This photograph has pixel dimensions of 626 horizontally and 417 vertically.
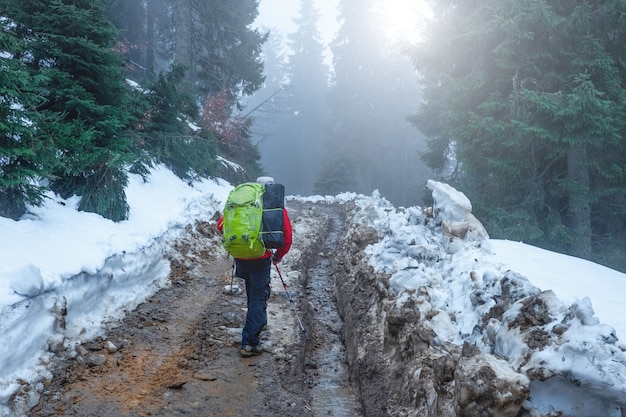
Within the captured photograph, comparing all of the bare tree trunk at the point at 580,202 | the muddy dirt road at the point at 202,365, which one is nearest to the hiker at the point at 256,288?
the muddy dirt road at the point at 202,365

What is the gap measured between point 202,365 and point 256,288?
45.6 inches

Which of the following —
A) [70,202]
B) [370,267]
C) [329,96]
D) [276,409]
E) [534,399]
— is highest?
[329,96]

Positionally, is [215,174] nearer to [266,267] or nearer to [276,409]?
[266,267]

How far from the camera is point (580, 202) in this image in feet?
36.9

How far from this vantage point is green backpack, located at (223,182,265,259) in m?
4.88

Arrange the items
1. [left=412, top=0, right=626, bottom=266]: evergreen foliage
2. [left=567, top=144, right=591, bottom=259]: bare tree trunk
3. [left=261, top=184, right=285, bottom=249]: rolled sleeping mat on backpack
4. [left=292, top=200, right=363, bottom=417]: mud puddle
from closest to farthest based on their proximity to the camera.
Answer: [left=292, top=200, right=363, bottom=417]: mud puddle, [left=261, top=184, right=285, bottom=249]: rolled sleeping mat on backpack, [left=412, top=0, right=626, bottom=266]: evergreen foliage, [left=567, top=144, right=591, bottom=259]: bare tree trunk

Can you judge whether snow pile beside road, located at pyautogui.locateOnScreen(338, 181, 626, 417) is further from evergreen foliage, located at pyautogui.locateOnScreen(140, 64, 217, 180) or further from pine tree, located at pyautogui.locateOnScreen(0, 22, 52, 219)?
evergreen foliage, located at pyautogui.locateOnScreen(140, 64, 217, 180)

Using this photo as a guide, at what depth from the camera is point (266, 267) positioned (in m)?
5.32

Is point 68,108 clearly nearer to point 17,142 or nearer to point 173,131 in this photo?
point 17,142

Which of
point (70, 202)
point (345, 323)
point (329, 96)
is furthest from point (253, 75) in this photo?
point (329, 96)

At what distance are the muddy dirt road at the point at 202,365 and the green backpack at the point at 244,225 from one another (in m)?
1.35

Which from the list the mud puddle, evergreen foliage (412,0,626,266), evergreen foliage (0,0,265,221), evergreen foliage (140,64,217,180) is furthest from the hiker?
evergreen foliage (412,0,626,266)

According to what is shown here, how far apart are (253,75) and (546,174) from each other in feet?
68.2

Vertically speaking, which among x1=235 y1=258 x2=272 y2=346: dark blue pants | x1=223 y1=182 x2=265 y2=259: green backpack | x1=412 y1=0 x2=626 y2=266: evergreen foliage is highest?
x1=412 y1=0 x2=626 y2=266: evergreen foliage
